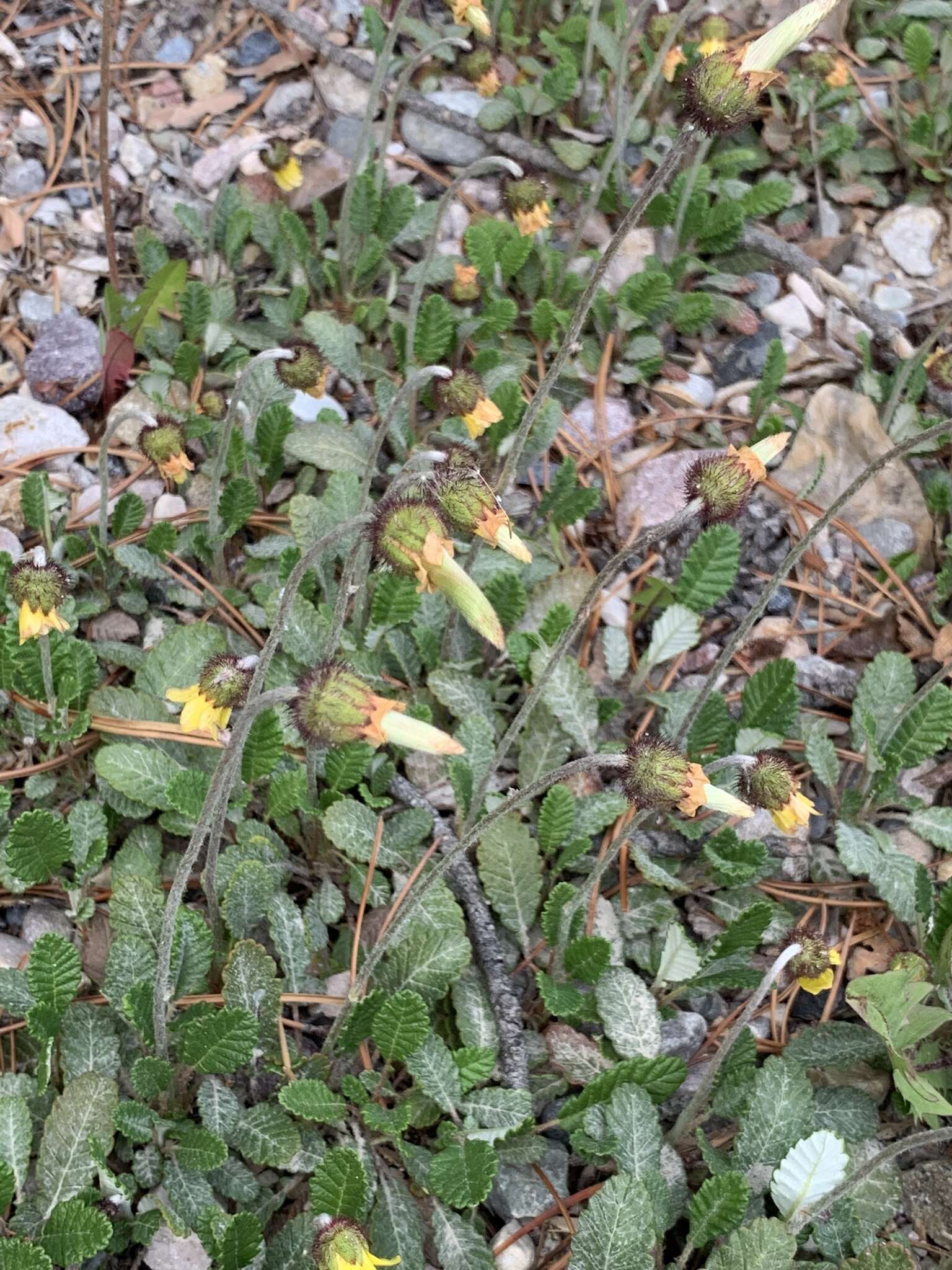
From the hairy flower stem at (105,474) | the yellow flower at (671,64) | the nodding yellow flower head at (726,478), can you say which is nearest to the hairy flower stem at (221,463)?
the hairy flower stem at (105,474)

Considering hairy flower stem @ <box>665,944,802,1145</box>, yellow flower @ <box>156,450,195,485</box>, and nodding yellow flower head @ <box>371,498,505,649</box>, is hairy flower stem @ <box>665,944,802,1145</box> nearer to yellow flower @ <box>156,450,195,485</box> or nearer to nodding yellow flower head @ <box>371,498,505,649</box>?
nodding yellow flower head @ <box>371,498,505,649</box>

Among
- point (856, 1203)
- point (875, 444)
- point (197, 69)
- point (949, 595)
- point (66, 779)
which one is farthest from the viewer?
point (197, 69)

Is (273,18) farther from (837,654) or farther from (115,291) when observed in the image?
(837,654)

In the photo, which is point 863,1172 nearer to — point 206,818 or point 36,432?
point 206,818

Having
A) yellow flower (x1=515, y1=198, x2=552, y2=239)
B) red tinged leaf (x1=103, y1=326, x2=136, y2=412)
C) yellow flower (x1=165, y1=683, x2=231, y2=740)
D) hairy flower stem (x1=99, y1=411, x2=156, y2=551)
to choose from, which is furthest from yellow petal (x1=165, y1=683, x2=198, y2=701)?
yellow flower (x1=515, y1=198, x2=552, y2=239)

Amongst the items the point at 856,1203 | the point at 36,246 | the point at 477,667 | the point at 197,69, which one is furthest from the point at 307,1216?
the point at 197,69

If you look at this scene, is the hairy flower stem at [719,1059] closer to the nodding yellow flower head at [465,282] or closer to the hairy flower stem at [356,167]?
the nodding yellow flower head at [465,282]
